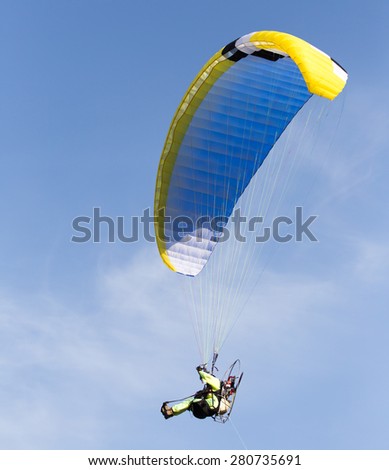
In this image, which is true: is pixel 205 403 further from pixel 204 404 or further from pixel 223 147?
pixel 223 147

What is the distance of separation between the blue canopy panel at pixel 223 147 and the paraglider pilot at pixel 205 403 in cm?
345

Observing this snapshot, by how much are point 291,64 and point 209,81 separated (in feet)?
6.13

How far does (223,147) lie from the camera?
20188 mm

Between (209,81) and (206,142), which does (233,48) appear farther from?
(206,142)

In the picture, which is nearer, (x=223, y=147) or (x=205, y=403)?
(x=205, y=403)

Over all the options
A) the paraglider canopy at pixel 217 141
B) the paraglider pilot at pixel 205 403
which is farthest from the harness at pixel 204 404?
A: the paraglider canopy at pixel 217 141

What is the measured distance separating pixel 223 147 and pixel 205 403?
588 cm

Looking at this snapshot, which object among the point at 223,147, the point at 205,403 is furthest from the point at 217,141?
the point at 205,403

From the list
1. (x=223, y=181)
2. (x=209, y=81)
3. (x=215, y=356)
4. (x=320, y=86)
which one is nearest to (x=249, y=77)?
(x=209, y=81)

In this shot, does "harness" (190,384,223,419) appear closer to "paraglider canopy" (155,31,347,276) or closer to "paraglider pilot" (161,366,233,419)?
"paraglider pilot" (161,366,233,419)

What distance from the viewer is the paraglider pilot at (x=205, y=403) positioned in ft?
57.6

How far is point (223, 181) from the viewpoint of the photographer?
20.5 meters

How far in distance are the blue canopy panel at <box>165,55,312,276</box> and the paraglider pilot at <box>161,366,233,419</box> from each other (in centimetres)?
345

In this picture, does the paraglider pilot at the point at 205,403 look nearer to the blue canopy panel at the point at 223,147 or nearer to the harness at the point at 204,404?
the harness at the point at 204,404
